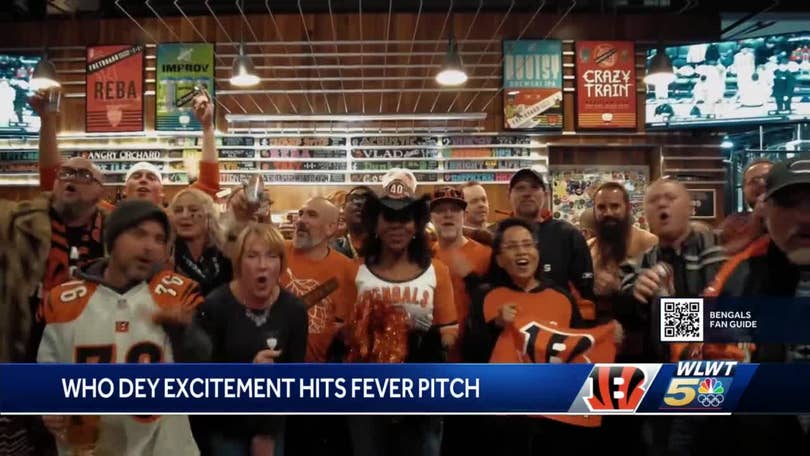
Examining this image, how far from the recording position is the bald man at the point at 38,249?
7.25ft

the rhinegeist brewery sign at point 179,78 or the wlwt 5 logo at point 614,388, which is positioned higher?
the rhinegeist brewery sign at point 179,78

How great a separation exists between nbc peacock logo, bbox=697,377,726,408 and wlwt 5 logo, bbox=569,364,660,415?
154 millimetres

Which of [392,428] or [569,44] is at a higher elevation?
[569,44]

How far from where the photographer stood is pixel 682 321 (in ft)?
7.38

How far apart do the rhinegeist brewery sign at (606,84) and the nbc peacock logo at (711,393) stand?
14.8ft

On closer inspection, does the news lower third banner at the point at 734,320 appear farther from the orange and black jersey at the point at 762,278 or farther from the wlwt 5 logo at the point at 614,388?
the wlwt 5 logo at the point at 614,388

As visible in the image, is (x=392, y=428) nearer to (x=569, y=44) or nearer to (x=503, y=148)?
(x=503, y=148)

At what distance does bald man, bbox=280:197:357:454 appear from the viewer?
7.67 feet

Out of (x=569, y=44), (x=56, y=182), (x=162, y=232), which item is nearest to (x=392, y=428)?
(x=162, y=232)

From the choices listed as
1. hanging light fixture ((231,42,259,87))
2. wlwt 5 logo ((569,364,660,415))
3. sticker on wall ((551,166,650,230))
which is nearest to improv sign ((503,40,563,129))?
sticker on wall ((551,166,650,230))

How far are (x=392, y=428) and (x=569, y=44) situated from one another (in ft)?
16.8

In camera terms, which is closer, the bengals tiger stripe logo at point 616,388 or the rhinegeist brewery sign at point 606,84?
the bengals tiger stripe logo at point 616,388

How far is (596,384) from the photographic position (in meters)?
2.19

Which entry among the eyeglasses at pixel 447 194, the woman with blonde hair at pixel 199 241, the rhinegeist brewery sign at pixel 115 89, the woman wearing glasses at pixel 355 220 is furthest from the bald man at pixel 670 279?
the rhinegeist brewery sign at pixel 115 89
